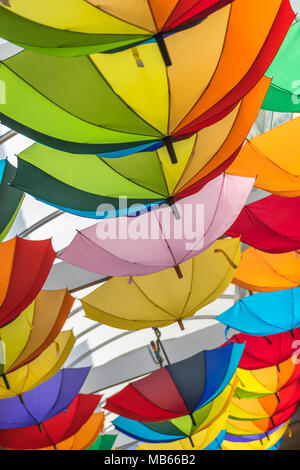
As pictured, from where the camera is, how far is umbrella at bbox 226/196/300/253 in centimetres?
571

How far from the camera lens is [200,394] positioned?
249 inches

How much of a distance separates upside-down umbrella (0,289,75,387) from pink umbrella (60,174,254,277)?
0.89 m

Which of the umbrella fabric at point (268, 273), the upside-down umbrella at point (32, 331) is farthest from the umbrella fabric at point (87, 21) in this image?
the umbrella fabric at point (268, 273)

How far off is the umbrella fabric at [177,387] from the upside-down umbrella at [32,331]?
1.00 metres

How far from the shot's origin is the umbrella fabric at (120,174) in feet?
13.8

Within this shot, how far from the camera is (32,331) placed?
562cm

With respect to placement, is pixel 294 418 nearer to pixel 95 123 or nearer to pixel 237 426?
pixel 237 426

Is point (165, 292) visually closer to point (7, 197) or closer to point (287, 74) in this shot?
point (7, 197)

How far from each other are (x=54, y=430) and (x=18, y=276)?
302cm

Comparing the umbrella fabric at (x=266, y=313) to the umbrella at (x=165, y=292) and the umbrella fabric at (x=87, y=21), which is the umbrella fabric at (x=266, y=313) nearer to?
the umbrella at (x=165, y=292)

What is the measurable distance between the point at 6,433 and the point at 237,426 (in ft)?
12.7

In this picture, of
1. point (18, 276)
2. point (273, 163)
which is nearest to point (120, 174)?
point (18, 276)

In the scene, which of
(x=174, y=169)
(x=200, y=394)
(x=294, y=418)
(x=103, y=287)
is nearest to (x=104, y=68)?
(x=174, y=169)

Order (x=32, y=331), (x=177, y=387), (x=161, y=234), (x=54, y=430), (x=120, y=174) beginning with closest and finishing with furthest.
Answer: (x=120, y=174), (x=161, y=234), (x=32, y=331), (x=177, y=387), (x=54, y=430)
